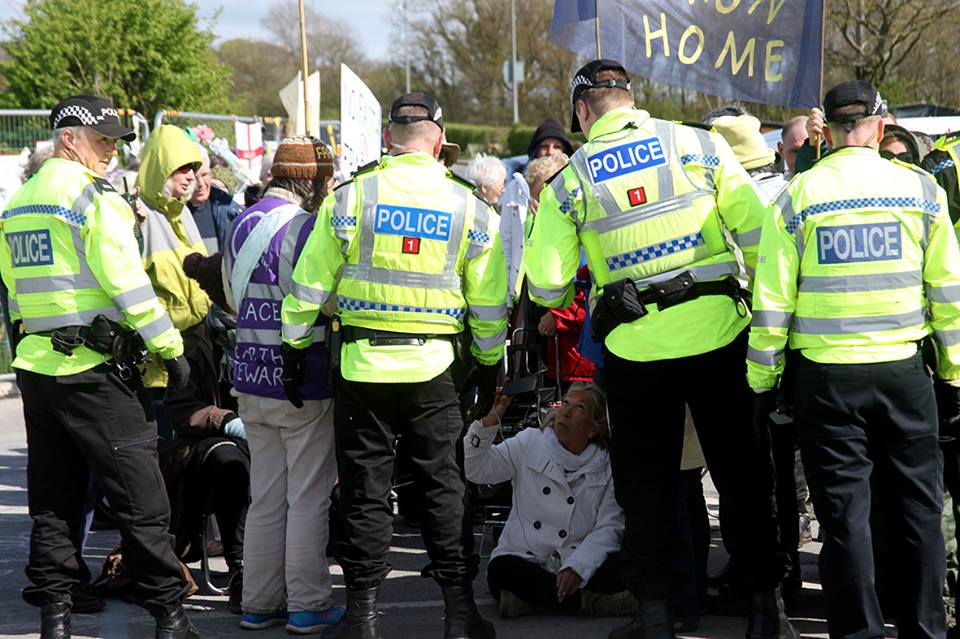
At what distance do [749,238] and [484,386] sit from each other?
47.7 inches

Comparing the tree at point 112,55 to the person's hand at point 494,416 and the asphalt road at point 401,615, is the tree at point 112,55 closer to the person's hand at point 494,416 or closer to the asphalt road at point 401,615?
the asphalt road at point 401,615

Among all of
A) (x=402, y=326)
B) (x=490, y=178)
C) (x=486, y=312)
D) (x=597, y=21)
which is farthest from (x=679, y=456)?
(x=490, y=178)

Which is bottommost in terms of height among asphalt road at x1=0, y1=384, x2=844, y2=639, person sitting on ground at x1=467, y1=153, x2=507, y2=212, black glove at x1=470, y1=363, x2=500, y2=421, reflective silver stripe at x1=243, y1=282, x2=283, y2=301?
asphalt road at x1=0, y1=384, x2=844, y2=639

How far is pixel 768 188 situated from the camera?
5.47 meters

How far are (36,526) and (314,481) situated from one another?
111 centimetres

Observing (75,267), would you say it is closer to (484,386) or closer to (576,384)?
(484,386)

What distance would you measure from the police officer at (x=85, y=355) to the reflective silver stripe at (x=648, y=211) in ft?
5.66

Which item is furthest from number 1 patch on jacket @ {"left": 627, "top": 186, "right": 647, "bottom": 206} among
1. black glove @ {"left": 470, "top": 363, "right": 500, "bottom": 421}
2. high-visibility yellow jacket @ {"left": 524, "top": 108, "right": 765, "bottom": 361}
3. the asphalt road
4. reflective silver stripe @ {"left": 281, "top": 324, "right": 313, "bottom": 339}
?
the asphalt road

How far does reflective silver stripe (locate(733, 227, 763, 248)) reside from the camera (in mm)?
4352

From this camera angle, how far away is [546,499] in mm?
5148

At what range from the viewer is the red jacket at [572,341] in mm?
5898

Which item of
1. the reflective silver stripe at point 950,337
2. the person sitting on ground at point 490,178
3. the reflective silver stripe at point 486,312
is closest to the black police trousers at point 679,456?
the reflective silver stripe at point 486,312

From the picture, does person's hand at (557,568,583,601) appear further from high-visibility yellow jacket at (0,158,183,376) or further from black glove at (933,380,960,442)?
high-visibility yellow jacket at (0,158,183,376)

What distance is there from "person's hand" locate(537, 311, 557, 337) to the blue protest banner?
4.16ft
